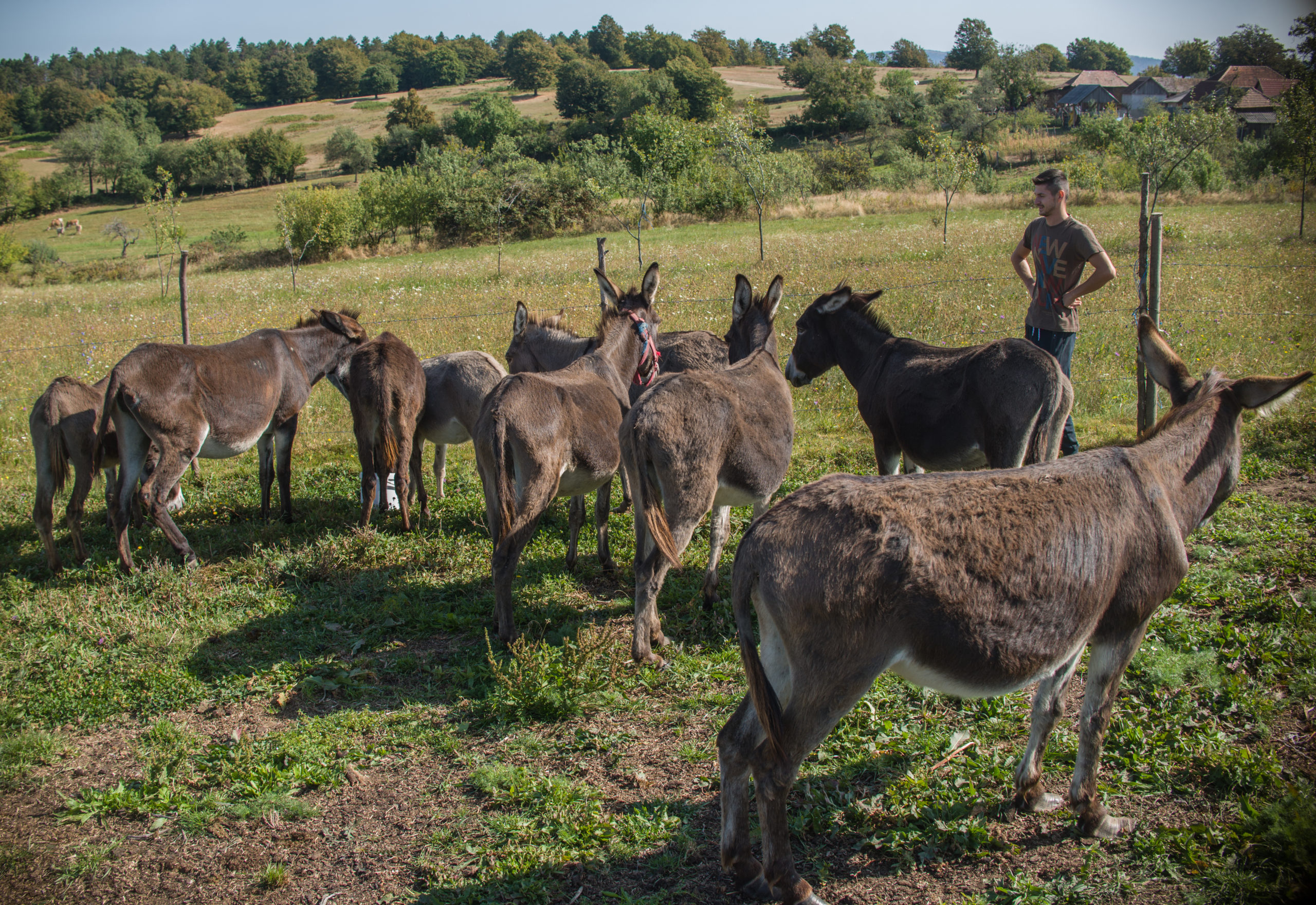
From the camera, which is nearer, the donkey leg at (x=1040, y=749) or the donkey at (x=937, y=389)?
the donkey leg at (x=1040, y=749)

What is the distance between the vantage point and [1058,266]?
584cm

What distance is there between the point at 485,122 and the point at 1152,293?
65571 mm

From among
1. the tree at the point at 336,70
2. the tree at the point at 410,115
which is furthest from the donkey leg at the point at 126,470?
the tree at the point at 336,70

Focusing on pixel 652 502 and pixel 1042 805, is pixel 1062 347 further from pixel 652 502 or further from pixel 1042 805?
pixel 1042 805

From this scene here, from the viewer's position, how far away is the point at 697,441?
4.69 meters

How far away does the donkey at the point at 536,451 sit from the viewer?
505 centimetres

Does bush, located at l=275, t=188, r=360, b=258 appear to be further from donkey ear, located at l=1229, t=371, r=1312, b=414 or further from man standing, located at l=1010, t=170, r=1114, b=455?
donkey ear, located at l=1229, t=371, r=1312, b=414

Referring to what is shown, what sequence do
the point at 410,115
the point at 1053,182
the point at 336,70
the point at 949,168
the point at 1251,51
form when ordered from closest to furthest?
the point at 1053,182 < the point at 1251,51 < the point at 949,168 < the point at 410,115 < the point at 336,70

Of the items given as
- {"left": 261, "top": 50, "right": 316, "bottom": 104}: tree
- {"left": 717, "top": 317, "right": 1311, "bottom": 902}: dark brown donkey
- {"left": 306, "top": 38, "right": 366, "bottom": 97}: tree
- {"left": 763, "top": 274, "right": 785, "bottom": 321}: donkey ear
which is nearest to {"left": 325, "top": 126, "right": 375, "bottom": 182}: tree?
{"left": 261, "top": 50, "right": 316, "bottom": 104}: tree

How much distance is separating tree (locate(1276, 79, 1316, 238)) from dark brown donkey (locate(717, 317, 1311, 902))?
2176 cm

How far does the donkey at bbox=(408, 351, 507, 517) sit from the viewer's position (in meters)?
7.57

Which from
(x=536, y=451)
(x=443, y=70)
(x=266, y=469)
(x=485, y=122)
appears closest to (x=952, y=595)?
(x=536, y=451)

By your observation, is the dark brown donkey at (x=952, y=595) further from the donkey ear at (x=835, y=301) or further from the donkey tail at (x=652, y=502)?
the donkey ear at (x=835, y=301)

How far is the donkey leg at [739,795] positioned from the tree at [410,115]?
257ft
